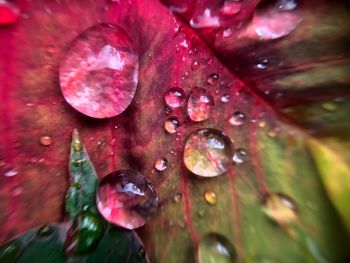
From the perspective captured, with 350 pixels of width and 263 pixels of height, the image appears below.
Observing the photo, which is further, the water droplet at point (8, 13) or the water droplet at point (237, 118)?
the water droplet at point (237, 118)

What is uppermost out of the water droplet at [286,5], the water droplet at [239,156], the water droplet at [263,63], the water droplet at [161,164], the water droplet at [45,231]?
the water droplet at [286,5]

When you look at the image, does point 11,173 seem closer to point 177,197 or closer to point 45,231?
point 45,231

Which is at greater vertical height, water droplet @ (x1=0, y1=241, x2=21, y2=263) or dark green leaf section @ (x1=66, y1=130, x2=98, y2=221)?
dark green leaf section @ (x1=66, y1=130, x2=98, y2=221)

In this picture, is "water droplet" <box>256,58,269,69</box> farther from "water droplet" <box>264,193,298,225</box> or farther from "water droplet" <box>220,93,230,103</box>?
"water droplet" <box>264,193,298,225</box>

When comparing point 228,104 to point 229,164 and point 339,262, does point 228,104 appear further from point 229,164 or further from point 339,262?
point 339,262

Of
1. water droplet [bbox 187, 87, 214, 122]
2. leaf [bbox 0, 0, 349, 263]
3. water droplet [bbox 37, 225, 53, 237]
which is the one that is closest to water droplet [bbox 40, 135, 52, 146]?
leaf [bbox 0, 0, 349, 263]

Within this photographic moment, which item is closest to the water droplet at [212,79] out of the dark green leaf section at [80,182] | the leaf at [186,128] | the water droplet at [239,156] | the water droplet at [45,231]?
the leaf at [186,128]

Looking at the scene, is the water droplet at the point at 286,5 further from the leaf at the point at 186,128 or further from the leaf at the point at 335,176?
the leaf at the point at 335,176
